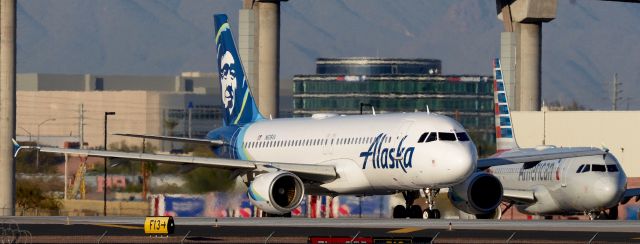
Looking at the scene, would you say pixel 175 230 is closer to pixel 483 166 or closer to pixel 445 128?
pixel 445 128

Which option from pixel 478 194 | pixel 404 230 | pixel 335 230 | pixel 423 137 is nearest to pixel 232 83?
pixel 478 194

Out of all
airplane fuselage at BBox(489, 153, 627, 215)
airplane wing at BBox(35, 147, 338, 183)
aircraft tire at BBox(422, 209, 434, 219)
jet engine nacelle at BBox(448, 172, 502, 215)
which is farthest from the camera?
airplane fuselage at BBox(489, 153, 627, 215)

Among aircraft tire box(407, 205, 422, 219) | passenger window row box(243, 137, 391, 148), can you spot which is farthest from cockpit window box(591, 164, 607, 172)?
passenger window row box(243, 137, 391, 148)

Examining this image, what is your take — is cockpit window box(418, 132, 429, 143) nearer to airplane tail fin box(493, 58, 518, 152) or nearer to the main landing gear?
the main landing gear

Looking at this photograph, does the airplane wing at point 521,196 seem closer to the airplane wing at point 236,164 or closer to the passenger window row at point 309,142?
the passenger window row at point 309,142

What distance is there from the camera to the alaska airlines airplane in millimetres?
62656

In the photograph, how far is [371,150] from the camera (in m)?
57.2

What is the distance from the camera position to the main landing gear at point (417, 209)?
54.2m

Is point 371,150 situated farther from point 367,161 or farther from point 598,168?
point 598,168

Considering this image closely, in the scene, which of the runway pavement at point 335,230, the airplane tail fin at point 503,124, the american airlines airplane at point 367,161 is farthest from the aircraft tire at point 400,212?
the airplane tail fin at point 503,124

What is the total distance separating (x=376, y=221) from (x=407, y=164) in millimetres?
5806

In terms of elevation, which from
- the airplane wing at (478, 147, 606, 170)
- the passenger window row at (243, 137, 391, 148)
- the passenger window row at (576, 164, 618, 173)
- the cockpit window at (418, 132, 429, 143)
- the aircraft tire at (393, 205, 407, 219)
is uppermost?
the cockpit window at (418, 132, 429, 143)

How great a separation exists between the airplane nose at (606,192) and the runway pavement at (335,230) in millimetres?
13139

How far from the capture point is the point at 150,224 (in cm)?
4066
